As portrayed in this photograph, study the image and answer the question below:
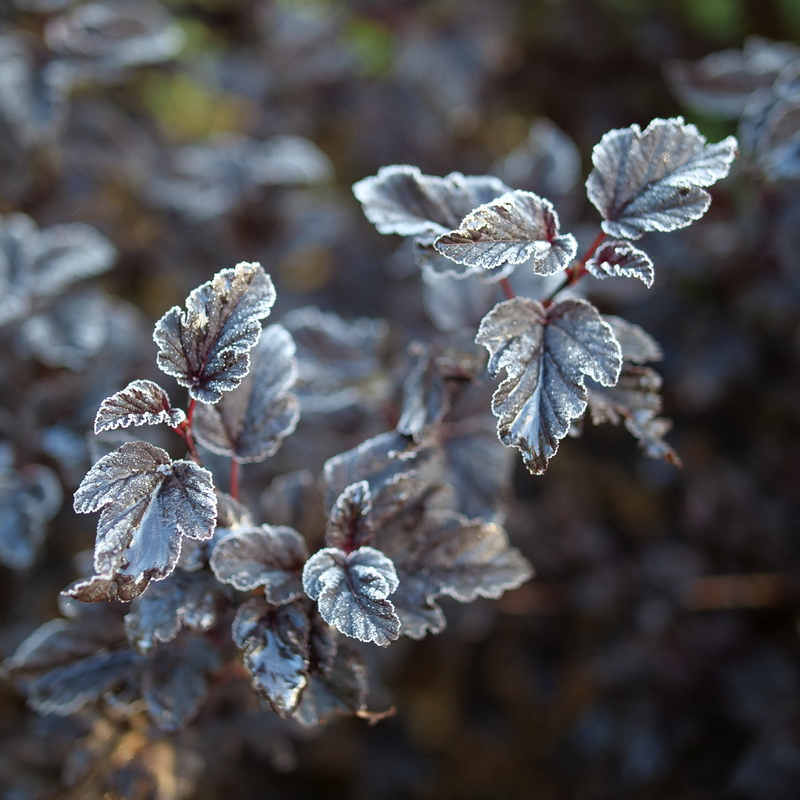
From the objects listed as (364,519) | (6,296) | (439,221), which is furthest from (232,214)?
(364,519)

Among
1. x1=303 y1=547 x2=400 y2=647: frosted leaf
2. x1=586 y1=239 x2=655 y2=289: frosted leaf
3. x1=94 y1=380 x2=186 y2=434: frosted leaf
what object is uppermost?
x1=586 y1=239 x2=655 y2=289: frosted leaf

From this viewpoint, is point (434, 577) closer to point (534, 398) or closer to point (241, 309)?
point (534, 398)

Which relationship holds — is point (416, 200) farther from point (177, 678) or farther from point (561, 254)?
point (177, 678)

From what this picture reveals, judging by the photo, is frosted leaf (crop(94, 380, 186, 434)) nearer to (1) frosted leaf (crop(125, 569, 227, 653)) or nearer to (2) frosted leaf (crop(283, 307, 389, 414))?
(1) frosted leaf (crop(125, 569, 227, 653))

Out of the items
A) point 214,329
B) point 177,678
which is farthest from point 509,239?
point 177,678

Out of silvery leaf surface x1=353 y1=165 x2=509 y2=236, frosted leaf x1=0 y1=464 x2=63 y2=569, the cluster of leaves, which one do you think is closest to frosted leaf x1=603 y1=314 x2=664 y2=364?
the cluster of leaves
